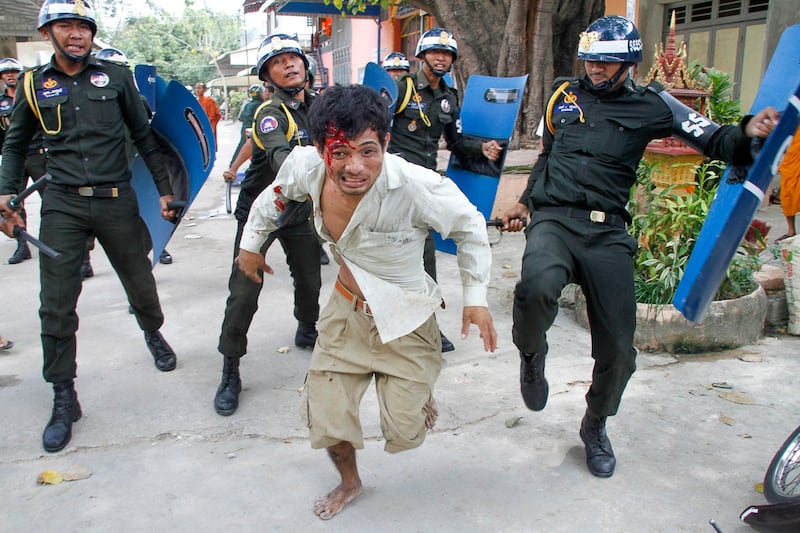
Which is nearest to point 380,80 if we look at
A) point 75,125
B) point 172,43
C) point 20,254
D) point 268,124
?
point 268,124

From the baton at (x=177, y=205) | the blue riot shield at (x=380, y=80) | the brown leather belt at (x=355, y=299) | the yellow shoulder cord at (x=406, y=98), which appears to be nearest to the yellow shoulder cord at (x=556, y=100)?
the brown leather belt at (x=355, y=299)

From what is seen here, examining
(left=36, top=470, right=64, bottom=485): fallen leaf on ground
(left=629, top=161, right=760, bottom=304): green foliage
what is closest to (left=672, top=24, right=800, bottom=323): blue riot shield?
(left=629, top=161, right=760, bottom=304): green foliage

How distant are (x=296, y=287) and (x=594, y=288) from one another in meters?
1.96

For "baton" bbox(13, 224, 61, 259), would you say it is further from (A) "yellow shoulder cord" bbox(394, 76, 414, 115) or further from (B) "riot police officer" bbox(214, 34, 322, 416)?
(A) "yellow shoulder cord" bbox(394, 76, 414, 115)

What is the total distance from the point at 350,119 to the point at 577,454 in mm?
1826

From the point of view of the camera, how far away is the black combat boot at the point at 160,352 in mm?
4113

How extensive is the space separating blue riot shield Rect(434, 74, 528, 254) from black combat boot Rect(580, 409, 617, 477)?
6.26 ft

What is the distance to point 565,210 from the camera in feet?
9.68

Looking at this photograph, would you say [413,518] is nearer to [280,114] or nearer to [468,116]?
[280,114]

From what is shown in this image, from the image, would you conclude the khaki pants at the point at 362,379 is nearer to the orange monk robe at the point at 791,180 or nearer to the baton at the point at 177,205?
the baton at the point at 177,205

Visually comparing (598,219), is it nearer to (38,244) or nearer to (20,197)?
(38,244)

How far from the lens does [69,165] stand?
3469 millimetres

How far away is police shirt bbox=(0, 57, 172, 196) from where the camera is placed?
Answer: 342cm

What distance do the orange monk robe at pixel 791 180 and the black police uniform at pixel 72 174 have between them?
16.3ft
